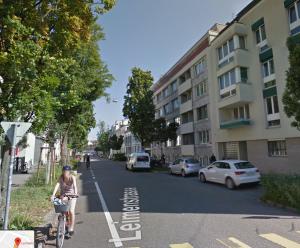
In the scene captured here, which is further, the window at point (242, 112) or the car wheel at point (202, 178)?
the window at point (242, 112)

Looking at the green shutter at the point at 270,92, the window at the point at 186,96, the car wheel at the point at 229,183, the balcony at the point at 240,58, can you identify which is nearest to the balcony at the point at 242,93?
the green shutter at the point at 270,92

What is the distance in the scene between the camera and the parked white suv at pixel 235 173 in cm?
1436

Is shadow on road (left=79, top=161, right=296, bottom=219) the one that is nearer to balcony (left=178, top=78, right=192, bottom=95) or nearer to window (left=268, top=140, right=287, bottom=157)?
window (left=268, top=140, right=287, bottom=157)

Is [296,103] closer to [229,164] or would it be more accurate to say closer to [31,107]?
[229,164]

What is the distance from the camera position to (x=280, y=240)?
6.10 metres

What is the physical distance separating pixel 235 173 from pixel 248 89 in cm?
1044

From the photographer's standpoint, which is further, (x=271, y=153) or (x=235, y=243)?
(x=271, y=153)

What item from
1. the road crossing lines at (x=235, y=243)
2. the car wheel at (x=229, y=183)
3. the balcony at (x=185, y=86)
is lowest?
the road crossing lines at (x=235, y=243)

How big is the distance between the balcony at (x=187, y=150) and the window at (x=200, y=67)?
8.62m

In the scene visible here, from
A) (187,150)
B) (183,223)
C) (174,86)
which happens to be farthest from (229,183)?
(174,86)

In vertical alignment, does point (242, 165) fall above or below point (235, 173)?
above

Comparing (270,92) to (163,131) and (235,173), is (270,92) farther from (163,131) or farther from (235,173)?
(163,131)

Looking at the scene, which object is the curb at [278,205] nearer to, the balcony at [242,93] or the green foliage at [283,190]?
the green foliage at [283,190]

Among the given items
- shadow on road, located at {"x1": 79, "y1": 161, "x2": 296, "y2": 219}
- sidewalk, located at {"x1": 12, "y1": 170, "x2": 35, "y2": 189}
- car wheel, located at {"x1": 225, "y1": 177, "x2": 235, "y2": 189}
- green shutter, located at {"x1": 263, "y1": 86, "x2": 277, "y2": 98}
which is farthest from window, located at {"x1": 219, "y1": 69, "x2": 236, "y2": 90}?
sidewalk, located at {"x1": 12, "y1": 170, "x2": 35, "y2": 189}
